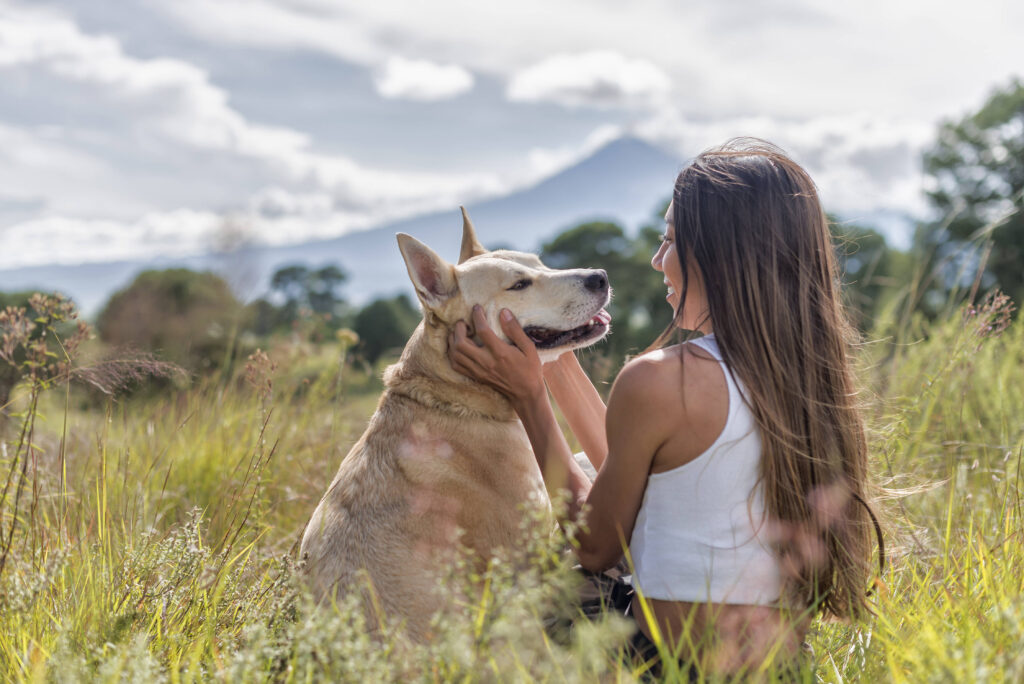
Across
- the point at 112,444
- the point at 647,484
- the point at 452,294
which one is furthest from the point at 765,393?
the point at 112,444

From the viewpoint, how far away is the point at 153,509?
481 centimetres

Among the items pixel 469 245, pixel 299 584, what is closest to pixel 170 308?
pixel 469 245

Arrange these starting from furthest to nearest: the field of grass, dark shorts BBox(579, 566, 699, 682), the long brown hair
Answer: dark shorts BBox(579, 566, 699, 682)
the long brown hair
the field of grass

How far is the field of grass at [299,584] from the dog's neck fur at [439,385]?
0.71 metres

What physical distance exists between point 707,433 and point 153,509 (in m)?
3.84

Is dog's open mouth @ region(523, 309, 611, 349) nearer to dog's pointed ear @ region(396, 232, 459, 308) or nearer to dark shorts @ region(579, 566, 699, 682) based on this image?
dog's pointed ear @ region(396, 232, 459, 308)

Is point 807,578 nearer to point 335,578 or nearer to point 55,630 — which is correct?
point 335,578

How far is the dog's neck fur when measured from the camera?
11.8ft

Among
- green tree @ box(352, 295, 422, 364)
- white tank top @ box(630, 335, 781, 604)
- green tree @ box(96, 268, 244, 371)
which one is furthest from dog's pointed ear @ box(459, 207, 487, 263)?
green tree @ box(352, 295, 422, 364)

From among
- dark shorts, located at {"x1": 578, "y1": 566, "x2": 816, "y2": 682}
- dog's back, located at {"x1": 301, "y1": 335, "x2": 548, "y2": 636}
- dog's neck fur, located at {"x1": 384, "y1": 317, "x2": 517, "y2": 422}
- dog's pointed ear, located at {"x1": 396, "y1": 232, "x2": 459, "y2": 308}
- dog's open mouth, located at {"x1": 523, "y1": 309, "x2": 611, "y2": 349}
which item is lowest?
dark shorts, located at {"x1": 578, "y1": 566, "x2": 816, "y2": 682}

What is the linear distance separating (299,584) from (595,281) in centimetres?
207

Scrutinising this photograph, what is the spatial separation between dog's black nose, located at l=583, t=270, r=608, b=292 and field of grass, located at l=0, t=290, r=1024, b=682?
4.51 feet

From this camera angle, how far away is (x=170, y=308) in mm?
17609

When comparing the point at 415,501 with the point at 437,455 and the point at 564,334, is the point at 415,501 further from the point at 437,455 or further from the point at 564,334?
the point at 564,334
